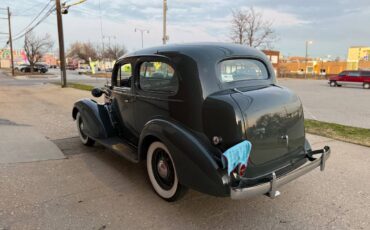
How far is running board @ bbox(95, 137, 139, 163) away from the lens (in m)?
4.01

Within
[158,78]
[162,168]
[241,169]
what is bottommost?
[162,168]

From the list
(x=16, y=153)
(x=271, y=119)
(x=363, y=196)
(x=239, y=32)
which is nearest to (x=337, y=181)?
(x=363, y=196)

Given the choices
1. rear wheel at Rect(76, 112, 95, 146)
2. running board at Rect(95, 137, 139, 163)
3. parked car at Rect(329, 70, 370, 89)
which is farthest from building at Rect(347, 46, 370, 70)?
running board at Rect(95, 137, 139, 163)

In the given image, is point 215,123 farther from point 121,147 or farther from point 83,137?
point 83,137

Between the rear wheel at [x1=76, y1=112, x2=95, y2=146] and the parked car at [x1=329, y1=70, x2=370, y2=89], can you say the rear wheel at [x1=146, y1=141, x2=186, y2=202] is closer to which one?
the rear wheel at [x1=76, y1=112, x2=95, y2=146]

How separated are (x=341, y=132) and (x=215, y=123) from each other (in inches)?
197

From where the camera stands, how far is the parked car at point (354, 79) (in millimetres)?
25703

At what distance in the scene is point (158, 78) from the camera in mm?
3861

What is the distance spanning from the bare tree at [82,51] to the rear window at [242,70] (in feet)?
291

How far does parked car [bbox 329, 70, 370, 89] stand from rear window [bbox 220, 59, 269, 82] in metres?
26.0

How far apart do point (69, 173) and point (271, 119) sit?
9.68 feet

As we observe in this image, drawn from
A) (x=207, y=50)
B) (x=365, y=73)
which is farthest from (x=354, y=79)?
(x=207, y=50)

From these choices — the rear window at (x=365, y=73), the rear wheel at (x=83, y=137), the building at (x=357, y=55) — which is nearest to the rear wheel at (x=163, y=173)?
the rear wheel at (x=83, y=137)

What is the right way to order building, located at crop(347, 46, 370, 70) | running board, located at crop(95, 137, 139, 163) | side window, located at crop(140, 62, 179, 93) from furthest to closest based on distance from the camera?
building, located at crop(347, 46, 370, 70), running board, located at crop(95, 137, 139, 163), side window, located at crop(140, 62, 179, 93)
